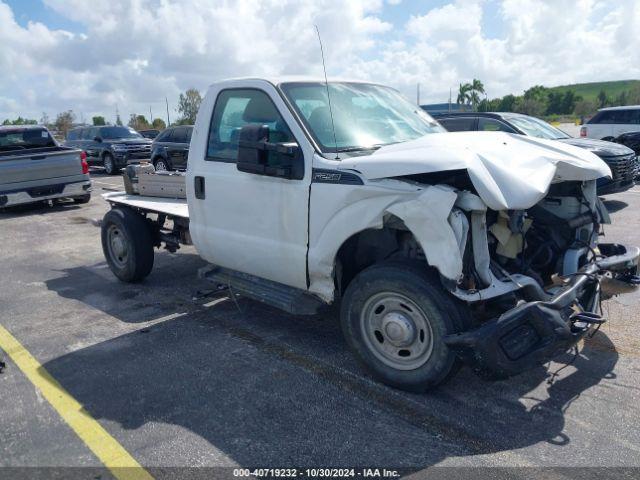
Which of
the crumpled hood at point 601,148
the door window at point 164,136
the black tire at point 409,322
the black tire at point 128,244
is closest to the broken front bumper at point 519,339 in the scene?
the black tire at point 409,322

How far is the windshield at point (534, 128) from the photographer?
34.3ft

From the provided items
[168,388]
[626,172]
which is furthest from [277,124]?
[626,172]

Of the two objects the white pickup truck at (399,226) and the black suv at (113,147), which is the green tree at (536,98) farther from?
the white pickup truck at (399,226)

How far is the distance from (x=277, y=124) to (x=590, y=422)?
295cm

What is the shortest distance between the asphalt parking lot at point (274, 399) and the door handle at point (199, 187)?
3.64ft

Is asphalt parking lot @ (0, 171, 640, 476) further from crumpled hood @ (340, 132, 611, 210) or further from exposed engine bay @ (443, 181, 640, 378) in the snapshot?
crumpled hood @ (340, 132, 611, 210)

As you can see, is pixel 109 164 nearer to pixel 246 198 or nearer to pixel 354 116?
pixel 246 198

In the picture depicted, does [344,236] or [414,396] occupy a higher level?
[344,236]

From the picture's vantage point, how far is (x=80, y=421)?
11.5 feet

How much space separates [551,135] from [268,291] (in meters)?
8.32

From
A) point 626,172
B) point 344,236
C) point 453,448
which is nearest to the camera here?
point 453,448

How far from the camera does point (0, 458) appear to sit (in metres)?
3.16

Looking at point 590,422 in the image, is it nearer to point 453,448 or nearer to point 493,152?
point 453,448

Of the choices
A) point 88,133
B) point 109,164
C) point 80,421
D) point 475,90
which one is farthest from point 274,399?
point 475,90
